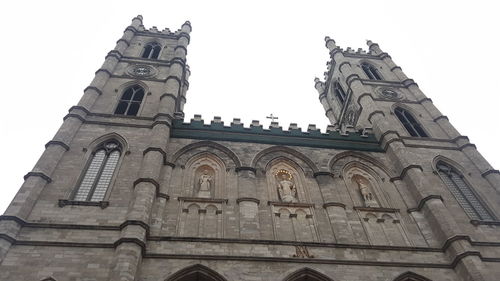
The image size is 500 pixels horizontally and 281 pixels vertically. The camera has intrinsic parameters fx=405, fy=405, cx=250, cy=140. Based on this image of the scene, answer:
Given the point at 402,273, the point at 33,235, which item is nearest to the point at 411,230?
the point at 402,273

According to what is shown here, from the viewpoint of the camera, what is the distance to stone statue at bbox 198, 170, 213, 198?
1617 cm

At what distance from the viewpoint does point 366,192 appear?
1753 centimetres

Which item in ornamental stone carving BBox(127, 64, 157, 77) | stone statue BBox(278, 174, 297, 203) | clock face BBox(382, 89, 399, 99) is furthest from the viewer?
clock face BBox(382, 89, 399, 99)

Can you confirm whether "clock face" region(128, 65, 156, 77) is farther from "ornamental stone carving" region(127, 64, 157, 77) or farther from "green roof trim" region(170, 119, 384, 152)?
"green roof trim" region(170, 119, 384, 152)

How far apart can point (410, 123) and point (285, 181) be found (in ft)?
33.4

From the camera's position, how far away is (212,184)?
16828 mm

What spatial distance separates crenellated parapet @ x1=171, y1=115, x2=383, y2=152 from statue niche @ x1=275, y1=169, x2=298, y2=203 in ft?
6.59

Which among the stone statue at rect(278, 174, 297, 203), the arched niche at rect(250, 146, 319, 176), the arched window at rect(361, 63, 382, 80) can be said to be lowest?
the stone statue at rect(278, 174, 297, 203)

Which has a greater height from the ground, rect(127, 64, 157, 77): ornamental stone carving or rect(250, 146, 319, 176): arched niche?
rect(127, 64, 157, 77): ornamental stone carving

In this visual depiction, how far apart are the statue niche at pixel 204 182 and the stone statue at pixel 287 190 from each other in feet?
9.35

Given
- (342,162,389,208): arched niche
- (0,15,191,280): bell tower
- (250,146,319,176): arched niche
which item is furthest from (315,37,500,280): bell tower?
(0,15,191,280): bell tower

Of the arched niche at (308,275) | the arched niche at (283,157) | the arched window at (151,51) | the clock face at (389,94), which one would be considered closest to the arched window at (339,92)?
the clock face at (389,94)

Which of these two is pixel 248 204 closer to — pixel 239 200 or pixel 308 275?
pixel 239 200

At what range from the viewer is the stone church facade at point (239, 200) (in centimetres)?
1283
